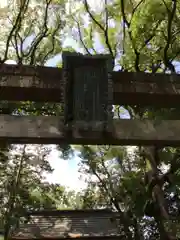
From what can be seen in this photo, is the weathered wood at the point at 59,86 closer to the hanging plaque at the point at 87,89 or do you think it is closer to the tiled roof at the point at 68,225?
the hanging plaque at the point at 87,89

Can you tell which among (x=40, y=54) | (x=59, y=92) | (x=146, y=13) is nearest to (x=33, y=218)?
(x=40, y=54)

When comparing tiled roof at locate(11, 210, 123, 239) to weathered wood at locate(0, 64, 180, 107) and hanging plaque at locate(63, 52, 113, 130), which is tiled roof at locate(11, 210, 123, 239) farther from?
hanging plaque at locate(63, 52, 113, 130)

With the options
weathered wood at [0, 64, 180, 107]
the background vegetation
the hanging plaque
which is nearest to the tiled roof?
the background vegetation

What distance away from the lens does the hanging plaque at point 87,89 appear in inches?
170

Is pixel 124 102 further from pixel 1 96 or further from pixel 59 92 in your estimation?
pixel 1 96

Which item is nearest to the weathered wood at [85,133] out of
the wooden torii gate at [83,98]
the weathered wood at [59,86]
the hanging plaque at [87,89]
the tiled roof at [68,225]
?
the wooden torii gate at [83,98]

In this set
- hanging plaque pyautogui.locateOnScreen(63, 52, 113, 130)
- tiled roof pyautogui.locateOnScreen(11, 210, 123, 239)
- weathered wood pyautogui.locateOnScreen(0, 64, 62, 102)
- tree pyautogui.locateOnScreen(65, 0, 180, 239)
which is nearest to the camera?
hanging plaque pyautogui.locateOnScreen(63, 52, 113, 130)

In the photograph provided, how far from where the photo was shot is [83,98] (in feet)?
14.4

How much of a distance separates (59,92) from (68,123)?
0.68 meters

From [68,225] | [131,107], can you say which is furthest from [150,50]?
[68,225]

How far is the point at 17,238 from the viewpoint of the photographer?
551 inches

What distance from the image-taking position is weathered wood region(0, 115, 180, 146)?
436cm

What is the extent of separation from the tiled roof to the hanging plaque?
31.9ft

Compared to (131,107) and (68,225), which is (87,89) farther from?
(68,225)
